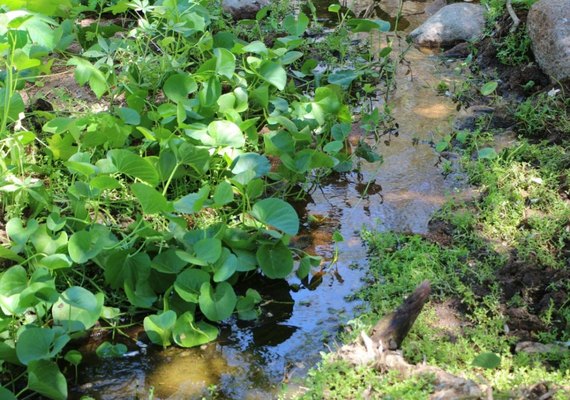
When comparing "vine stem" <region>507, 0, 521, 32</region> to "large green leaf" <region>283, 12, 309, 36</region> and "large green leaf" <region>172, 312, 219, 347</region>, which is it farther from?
"large green leaf" <region>172, 312, 219, 347</region>

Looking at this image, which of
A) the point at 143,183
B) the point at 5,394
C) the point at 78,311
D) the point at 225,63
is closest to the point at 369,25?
→ the point at 225,63

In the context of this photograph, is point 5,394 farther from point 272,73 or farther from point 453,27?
point 453,27

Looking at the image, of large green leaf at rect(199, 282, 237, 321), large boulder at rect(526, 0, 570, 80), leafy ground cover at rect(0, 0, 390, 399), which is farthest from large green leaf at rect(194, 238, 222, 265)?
large boulder at rect(526, 0, 570, 80)

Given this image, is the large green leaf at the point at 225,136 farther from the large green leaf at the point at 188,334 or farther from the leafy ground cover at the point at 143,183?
the large green leaf at the point at 188,334

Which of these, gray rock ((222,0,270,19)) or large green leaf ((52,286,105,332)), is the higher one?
large green leaf ((52,286,105,332))

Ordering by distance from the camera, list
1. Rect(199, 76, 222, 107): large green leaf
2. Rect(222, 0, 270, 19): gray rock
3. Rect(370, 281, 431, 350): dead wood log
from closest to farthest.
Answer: Rect(370, 281, 431, 350): dead wood log, Rect(199, 76, 222, 107): large green leaf, Rect(222, 0, 270, 19): gray rock

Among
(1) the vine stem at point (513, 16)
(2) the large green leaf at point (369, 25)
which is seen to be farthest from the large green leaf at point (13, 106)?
(1) the vine stem at point (513, 16)

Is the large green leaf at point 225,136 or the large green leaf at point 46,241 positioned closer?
the large green leaf at point 46,241

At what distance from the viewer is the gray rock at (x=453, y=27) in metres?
5.97

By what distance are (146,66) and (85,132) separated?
78 cm

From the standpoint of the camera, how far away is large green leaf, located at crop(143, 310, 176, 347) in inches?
123

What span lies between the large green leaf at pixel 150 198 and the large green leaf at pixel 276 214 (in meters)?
0.42

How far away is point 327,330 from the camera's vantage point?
337cm

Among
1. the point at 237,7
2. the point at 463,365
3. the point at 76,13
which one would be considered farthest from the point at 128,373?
the point at 237,7
